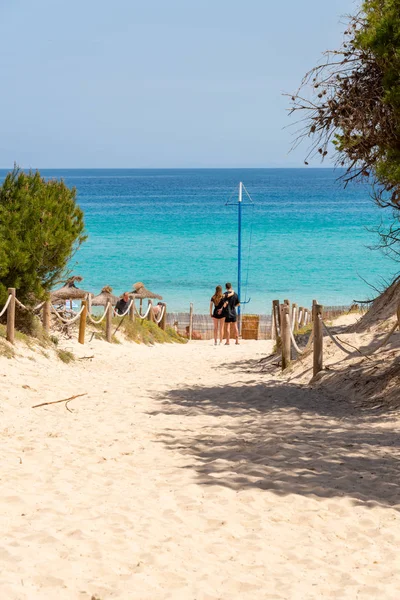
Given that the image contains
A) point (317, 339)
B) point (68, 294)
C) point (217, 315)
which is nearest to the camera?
point (317, 339)

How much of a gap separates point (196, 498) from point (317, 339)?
622 cm

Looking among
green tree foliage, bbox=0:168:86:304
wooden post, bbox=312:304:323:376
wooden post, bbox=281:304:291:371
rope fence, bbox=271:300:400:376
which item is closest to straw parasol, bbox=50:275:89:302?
green tree foliage, bbox=0:168:86:304

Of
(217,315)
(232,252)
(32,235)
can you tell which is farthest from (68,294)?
(232,252)

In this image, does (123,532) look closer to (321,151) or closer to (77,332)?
(321,151)

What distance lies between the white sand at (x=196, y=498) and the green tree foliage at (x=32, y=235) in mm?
3402

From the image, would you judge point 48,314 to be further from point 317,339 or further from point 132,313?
point 132,313

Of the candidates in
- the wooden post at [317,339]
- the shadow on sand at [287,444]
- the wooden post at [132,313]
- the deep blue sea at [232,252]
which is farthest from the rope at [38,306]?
the deep blue sea at [232,252]

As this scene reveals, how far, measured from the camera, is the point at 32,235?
14.9m

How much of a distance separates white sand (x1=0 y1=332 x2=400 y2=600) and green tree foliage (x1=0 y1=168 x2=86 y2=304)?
11.2 ft

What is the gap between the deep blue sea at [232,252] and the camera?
176 feet

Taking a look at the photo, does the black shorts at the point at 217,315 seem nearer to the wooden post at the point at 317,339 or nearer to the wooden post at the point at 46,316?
the wooden post at the point at 46,316

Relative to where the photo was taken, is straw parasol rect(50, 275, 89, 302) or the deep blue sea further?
the deep blue sea

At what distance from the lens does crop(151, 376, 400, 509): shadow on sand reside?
7016 mm

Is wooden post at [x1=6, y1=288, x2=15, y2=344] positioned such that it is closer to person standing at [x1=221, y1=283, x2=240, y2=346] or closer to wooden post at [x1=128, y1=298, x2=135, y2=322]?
person standing at [x1=221, y1=283, x2=240, y2=346]
